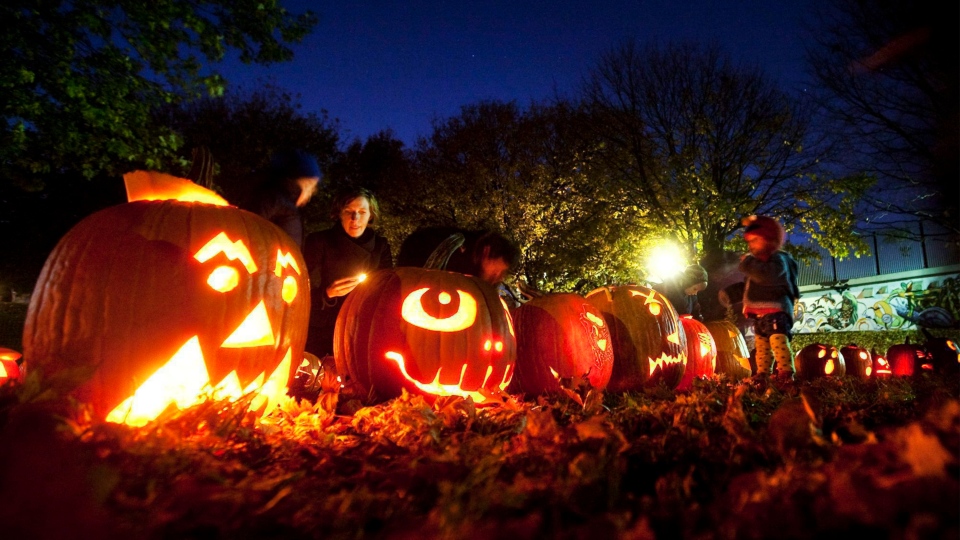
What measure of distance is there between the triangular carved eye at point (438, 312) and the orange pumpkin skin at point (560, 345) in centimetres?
92

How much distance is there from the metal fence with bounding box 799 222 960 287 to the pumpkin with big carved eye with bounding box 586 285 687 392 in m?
14.9

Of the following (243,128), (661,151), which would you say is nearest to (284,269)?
(661,151)

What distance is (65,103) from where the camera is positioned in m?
8.24

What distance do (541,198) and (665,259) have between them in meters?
4.56

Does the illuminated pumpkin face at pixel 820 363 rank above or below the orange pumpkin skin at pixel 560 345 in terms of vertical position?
A: below

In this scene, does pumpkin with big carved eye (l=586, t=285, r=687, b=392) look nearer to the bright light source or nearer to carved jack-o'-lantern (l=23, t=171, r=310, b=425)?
carved jack-o'-lantern (l=23, t=171, r=310, b=425)

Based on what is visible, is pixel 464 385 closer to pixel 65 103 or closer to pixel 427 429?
pixel 427 429

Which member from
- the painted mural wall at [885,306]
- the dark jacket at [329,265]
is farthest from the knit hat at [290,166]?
the painted mural wall at [885,306]

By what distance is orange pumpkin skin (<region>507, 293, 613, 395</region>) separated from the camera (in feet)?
12.6

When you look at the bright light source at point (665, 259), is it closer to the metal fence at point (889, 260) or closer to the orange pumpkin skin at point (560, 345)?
the metal fence at point (889, 260)

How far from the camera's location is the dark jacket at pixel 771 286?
481 centimetres

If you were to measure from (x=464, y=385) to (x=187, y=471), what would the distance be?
6.41ft

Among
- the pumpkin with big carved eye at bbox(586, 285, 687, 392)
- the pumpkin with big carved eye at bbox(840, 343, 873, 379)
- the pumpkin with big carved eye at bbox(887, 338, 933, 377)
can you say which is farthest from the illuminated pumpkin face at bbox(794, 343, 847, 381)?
the pumpkin with big carved eye at bbox(586, 285, 687, 392)

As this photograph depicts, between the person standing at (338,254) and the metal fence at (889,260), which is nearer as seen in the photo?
the person standing at (338,254)
